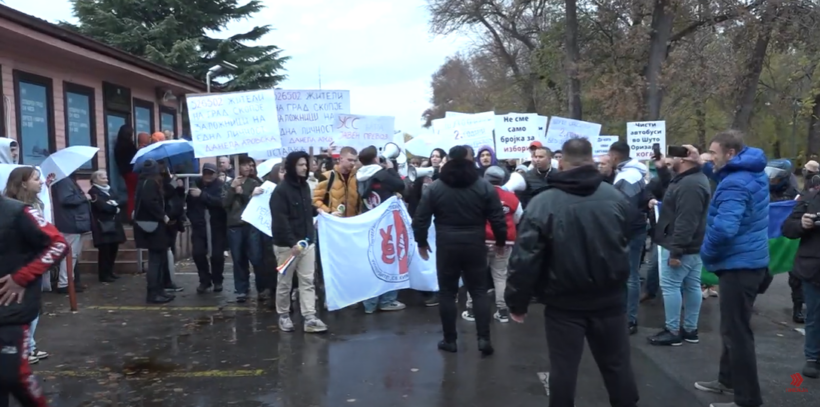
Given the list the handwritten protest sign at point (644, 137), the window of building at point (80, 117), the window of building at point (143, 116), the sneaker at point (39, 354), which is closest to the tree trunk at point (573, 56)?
the handwritten protest sign at point (644, 137)

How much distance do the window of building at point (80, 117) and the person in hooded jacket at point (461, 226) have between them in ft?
27.7

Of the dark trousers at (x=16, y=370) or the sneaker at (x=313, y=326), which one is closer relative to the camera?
the dark trousers at (x=16, y=370)

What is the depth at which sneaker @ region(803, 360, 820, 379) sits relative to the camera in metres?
6.01

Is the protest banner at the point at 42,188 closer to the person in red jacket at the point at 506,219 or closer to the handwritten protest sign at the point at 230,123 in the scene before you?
the handwritten protest sign at the point at 230,123

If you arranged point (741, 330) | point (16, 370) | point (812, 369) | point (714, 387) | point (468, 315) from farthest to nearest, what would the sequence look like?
point (468, 315), point (812, 369), point (714, 387), point (741, 330), point (16, 370)

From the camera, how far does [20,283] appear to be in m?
4.30

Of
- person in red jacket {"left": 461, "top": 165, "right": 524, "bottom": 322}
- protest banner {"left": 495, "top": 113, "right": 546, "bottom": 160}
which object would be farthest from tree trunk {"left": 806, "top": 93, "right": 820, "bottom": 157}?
person in red jacket {"left": 461, "top": 165, "right": 524, "bottom": 322}

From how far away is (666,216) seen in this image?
22.4ft

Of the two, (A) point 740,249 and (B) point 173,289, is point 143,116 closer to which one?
(B) point 173,289

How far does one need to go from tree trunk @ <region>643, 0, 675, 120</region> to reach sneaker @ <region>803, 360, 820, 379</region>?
16404mm

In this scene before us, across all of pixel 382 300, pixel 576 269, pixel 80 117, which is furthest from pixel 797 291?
pixel 80 117

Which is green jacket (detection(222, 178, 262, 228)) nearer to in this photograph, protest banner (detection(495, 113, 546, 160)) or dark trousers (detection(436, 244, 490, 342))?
dark trousers (detection(436, 244, 490, 342))

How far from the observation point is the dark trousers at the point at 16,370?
165 inches

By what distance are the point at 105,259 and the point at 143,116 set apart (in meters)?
5.87
